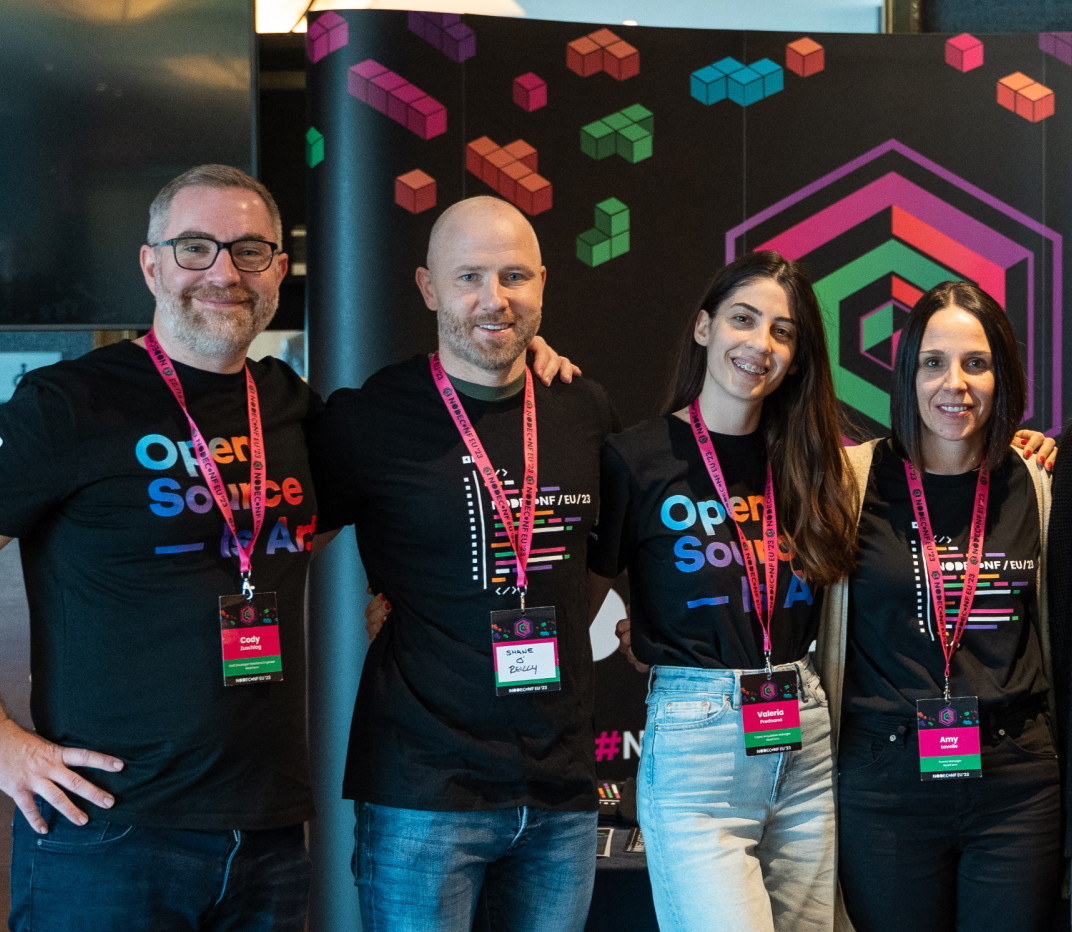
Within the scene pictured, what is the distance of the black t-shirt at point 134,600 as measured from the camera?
1791 mm

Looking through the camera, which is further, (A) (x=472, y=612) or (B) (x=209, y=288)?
(A) (x=472, y=612)

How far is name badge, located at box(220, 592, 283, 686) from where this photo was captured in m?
1.85

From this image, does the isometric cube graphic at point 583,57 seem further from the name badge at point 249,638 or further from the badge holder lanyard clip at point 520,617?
the name badge at point 249,638

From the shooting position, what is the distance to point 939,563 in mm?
2236

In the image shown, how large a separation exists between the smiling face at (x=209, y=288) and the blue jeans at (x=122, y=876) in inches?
30.9

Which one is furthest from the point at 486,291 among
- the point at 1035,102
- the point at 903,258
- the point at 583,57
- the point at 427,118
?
the point at 1035,102

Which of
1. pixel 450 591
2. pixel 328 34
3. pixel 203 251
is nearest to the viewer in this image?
pixel 203 251

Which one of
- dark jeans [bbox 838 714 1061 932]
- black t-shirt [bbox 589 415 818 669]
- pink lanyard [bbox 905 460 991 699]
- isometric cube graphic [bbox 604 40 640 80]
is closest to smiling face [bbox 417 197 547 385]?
black t-shirt [bbox 589 415 818 669]

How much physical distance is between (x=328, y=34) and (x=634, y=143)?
99 centimetres

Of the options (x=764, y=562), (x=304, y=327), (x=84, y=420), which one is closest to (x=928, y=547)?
(x=764, y=562)

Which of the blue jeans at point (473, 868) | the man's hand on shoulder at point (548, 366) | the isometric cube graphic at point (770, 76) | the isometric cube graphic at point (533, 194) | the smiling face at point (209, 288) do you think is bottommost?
the blue jeans at point (473, 868)

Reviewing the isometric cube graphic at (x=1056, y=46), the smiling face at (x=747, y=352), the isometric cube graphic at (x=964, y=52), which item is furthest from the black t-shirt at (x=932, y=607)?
the isometric cube graphic at (x=1056, y=46)

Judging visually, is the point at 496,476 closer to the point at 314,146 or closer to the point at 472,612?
the point at 472,612

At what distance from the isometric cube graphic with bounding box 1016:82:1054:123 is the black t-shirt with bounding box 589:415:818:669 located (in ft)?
6.81
